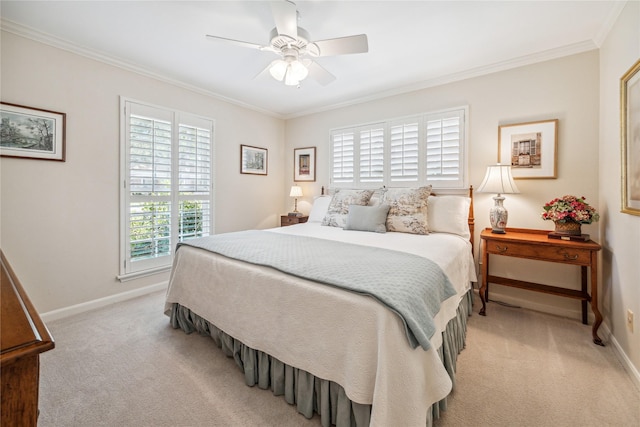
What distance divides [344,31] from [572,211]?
251cm

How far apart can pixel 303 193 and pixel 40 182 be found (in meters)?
3.19

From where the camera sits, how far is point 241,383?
69.1 inches

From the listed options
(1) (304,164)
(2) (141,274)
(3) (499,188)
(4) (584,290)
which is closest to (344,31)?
(3) (499,188)

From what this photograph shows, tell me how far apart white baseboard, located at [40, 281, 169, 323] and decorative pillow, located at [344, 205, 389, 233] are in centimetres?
244

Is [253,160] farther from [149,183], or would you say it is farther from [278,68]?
[278,68]

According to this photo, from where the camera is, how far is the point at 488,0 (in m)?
2.02

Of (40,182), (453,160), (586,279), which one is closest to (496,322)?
(586,279)

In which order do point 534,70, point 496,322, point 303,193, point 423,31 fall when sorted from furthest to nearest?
point 303,193 → point 534,70 → point 496,322 → point 423,31

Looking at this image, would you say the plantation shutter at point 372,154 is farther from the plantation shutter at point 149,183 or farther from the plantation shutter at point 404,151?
the plantation shutter at point 149,183

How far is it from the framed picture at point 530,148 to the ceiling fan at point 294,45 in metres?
1.91

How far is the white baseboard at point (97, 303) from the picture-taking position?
2594 millimetres

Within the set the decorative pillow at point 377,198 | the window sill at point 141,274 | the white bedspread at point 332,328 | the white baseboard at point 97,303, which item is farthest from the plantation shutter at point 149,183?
the decorative pillow at point 377,198

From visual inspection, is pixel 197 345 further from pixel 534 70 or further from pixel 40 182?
pixel 534 70

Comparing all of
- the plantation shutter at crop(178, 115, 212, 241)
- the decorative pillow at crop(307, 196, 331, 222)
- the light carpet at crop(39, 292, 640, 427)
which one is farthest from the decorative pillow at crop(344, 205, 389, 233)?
the plantation shutter at crop(178, 115, 212, 241)
